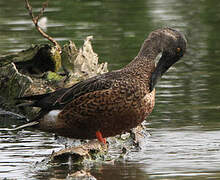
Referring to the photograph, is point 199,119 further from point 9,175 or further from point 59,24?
point 59,24

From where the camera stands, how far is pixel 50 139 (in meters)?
9.77

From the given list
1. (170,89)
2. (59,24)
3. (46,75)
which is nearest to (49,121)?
(46,75)

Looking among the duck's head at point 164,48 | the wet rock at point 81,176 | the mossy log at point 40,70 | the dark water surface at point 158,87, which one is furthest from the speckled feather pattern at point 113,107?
the mossy log at point 40,70

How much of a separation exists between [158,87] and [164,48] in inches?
161

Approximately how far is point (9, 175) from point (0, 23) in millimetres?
12184

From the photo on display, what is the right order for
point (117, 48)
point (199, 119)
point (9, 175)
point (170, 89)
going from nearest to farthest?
point (9, 175), point (199, 119), point (170, 89), point (117, 48)

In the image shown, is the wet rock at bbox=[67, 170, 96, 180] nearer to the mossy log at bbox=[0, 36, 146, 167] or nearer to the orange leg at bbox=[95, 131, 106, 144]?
the orange leg at bbox=[95, 131, 106, 144]

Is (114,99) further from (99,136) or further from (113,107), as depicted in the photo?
(99,136)

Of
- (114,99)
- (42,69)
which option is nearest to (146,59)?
(114,99)

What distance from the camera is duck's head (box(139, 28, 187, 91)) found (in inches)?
330

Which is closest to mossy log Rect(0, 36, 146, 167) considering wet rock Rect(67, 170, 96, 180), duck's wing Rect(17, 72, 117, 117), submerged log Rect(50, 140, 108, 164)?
duck's wing Rect(17, 72, 117, 117)

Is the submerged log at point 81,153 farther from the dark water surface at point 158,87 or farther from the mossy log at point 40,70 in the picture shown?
the mossy log at point 40,70

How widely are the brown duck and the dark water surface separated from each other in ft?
1.46

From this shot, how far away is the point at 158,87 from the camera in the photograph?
12.5 meters
